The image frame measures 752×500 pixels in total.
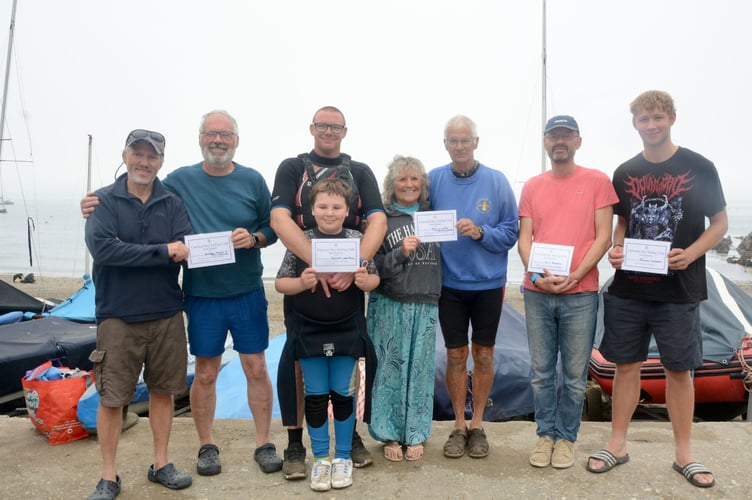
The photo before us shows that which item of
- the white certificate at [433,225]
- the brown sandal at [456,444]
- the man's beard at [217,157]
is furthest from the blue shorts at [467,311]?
the man's beard at [217,157]

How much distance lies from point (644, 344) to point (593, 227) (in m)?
0.83

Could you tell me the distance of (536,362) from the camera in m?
3.68

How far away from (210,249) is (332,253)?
0.78 m

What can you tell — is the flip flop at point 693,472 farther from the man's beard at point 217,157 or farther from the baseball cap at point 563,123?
the man's beard at point 217,157

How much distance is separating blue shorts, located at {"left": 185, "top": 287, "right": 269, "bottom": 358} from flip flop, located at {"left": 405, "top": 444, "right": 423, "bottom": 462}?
121 centimetres

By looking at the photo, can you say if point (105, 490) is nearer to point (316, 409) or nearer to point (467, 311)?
point (316, 409)

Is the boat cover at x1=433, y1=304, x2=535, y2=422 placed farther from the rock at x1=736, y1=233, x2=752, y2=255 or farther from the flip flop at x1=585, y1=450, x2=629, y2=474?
the rock at x1=736, y1=233, x2=752, y2=255

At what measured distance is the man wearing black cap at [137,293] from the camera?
3143 millimetres

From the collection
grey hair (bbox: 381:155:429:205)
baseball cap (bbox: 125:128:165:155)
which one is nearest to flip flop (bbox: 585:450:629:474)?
grey hair (bbox: 381:155:429:205)

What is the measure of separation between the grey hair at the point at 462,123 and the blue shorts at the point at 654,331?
1.41 m

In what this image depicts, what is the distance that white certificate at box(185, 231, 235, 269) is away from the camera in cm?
→ 328

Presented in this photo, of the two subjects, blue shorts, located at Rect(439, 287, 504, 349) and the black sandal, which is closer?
the black sandal

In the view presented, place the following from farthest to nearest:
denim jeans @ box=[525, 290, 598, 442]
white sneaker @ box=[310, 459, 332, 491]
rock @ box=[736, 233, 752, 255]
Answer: rock @ box=[736, 233, 752, 255] < denim jeans @ box=[525, 290, 598, 442] < white sneaker @ box=[310, 459, 332, 491]

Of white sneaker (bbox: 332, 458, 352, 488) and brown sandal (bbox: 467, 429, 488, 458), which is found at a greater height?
white sneaker (bbox: 332, 458, 352, 488)
